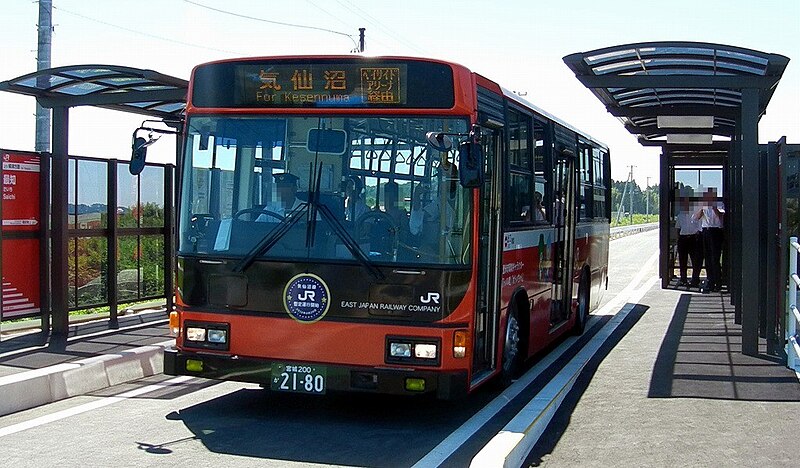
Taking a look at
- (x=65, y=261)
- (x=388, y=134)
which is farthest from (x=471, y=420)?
(x=65, y=261)

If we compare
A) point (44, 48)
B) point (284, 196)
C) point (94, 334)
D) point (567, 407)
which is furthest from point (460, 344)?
point (44, 48)

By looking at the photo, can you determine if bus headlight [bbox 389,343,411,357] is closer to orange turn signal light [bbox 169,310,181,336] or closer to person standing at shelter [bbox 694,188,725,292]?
orange turn signal light [bbox 169,310,181,336]

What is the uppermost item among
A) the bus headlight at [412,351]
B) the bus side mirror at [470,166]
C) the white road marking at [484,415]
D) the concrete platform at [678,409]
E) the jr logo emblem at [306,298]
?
the bus side mirror at [470,166]

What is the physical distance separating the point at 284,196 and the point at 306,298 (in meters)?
0.86

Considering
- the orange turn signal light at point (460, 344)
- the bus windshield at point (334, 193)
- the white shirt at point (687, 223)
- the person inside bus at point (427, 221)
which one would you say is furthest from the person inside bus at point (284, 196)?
the white shirt at point (687, 223)

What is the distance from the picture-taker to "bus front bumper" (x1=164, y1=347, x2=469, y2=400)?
8.15 m

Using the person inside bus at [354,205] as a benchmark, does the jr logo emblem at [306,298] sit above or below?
below

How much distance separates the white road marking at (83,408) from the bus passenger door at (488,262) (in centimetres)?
350

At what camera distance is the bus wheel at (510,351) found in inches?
399

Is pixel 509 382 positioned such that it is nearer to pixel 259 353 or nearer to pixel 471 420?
pixel 471 420

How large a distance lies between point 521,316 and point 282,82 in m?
3.86

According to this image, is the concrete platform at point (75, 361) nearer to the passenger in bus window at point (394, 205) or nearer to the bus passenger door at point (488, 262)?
the passenger in bus window at point (394, 205)

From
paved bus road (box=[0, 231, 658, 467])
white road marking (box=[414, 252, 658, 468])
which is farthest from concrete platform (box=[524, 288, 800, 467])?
paved bus road (box=[0, 231, 658, 467])

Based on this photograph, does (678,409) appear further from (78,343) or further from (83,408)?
(78,343)
